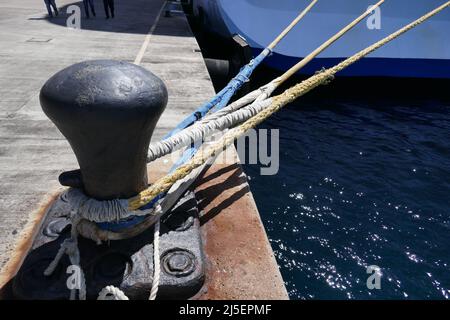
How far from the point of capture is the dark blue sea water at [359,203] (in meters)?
3.49

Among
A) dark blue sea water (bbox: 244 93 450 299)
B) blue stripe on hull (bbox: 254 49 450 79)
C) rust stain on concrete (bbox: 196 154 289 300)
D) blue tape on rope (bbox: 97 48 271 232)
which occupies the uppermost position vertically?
blue tape on rope (bbox: 97 48 271 232)

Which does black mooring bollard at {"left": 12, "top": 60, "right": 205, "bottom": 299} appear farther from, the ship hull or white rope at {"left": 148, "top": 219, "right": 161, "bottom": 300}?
the ship hull

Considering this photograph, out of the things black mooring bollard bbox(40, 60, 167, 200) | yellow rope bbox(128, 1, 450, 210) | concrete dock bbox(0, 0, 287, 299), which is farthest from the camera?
concrete dock bbox(0, 0, 287, 299)

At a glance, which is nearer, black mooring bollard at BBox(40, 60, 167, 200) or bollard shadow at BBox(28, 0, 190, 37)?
black mooring bollard at BBox(40, 60, 167, 200)

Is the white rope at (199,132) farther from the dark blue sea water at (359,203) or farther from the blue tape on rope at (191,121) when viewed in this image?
the dark blue sea water at (359,203)

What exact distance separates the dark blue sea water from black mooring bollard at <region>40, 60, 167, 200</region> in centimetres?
232

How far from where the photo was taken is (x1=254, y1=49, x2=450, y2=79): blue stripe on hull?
7855 mm

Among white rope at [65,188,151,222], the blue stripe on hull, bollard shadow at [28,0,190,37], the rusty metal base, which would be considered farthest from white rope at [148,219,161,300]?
bollard shadow at [28,0,190,37]

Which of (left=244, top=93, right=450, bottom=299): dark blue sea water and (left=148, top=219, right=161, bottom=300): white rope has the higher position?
(left=148, top=219, right=161, bottom=300): white rope

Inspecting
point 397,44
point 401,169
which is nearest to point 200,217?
point 401,169

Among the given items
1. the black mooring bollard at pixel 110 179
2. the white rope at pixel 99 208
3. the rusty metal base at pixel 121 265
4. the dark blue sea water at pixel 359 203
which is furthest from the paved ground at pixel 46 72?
the dark blue sea water at pixel 359 203

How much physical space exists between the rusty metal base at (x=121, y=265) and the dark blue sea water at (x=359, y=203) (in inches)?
70.1
